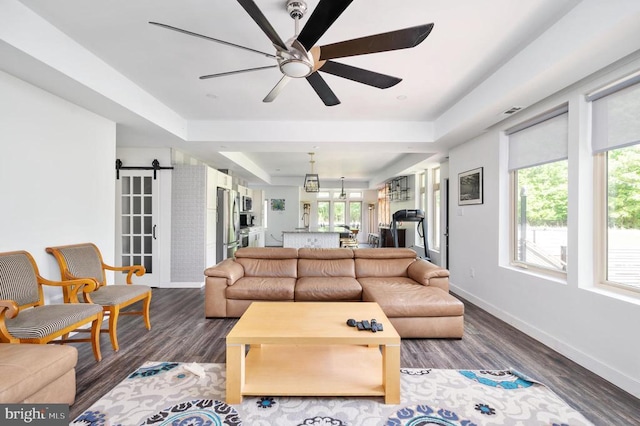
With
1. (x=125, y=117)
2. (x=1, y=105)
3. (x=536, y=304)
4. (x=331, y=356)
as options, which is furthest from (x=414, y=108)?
(x=1, y=105)

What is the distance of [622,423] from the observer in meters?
1.71

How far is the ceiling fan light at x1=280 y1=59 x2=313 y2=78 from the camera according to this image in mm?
1777

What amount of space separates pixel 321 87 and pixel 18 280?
2.89 m

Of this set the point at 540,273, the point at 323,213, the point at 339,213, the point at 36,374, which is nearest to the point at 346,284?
the point at 540,273

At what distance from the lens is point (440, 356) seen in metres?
2.54

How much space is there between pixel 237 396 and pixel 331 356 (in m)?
0.73

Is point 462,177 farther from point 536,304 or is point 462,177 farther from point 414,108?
point 536,304

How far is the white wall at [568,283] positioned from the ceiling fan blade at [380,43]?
1816mm

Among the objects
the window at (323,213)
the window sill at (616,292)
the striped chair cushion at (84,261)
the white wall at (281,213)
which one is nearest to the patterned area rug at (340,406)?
the window sill at (616,292)

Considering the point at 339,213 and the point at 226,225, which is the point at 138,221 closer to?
the point at 226,225

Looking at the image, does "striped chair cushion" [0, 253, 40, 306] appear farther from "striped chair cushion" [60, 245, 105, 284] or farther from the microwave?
the microwave

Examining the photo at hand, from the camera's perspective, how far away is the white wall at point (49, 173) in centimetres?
243

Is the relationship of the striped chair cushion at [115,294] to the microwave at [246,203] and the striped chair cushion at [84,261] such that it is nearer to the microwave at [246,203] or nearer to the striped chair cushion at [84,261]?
the striped chair cushion at [84,261]

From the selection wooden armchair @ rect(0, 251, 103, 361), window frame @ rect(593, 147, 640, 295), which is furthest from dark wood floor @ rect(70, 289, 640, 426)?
window frame @ rect(593, 147, 640, 295)
